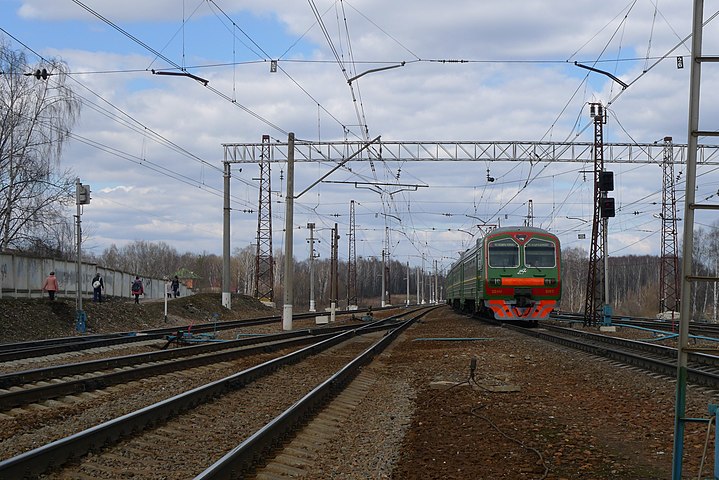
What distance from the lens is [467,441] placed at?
341 inches

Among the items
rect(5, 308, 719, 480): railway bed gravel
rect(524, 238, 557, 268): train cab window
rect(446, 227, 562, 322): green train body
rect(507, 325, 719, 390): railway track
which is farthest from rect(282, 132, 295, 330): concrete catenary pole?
rect(5, 308, 719, 480): railway bed gravel

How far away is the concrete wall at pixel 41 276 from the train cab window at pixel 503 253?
1628 centimetres

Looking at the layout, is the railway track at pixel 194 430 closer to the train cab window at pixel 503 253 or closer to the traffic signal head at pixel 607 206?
the train cab window at pixel 503 253

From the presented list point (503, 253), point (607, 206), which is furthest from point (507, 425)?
point (607, 206)

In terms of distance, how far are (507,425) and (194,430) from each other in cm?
370

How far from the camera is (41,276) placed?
36.6 metres

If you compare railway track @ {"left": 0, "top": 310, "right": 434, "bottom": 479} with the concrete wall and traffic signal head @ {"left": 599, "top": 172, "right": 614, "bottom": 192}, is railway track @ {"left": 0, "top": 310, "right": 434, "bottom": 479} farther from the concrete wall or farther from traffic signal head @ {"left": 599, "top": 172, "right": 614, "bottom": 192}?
the concrete wall

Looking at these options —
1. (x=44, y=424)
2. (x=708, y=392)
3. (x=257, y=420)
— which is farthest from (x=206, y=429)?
(x=708, y=392)

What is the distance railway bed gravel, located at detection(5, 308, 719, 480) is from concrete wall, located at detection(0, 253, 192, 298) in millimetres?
Result: 22317

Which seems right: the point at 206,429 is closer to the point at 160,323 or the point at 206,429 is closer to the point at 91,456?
the point at 91,456

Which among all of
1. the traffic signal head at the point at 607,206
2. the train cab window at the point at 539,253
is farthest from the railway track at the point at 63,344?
the traffic signal head at the point at 607,206

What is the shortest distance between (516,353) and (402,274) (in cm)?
17445

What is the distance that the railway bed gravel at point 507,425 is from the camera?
→ 7.41 metres

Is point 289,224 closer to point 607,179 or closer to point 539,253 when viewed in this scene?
point 539,253
